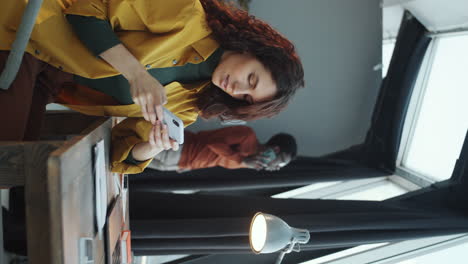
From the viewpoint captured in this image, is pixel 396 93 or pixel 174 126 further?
pixel 396 93

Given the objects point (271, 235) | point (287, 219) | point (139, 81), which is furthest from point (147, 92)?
point (287, 219)

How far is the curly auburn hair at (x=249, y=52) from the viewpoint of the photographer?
49.7 inches

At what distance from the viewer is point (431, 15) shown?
7.81 feet

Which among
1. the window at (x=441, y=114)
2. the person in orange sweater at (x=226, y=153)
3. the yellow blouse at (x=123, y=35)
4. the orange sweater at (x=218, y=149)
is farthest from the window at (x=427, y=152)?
the yellow blouse at (x=123, y=35)

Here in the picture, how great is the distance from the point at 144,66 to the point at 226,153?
145 centimetres

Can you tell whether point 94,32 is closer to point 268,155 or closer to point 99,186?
point 99,186

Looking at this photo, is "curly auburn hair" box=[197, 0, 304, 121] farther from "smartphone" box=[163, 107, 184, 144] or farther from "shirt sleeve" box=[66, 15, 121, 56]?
"shirt sleeve" box=[66, 15, 121, 56]

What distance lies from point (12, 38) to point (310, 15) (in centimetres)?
258

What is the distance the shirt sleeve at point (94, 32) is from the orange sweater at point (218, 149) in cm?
153

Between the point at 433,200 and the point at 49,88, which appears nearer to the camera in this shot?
the point at 49,88

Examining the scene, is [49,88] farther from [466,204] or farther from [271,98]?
[466,204]

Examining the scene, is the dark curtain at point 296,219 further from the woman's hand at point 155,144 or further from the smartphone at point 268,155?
the smartphone at point 268,155

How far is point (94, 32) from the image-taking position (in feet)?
3.42

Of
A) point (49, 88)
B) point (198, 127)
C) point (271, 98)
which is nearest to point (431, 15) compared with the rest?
point (271, 98)
